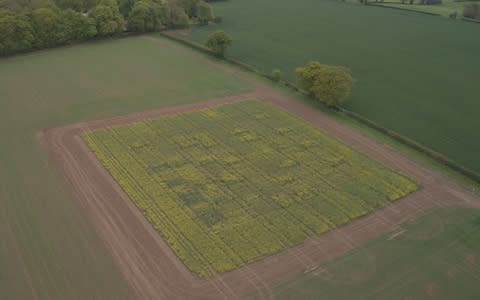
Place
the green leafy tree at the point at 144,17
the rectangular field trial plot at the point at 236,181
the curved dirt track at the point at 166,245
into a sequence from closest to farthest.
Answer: the curved dirt track at the point at 166,245 < the rectangular field trial plot at the point at 236,181 < the green leafy tree at the point at 144,17

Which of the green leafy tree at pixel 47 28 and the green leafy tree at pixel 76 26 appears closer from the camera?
the green leafy tree at pixel 47 28

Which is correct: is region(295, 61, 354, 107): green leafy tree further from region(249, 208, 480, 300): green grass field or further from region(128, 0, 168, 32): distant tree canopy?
A: region(128, 0, 168, 32): distant tree canopy

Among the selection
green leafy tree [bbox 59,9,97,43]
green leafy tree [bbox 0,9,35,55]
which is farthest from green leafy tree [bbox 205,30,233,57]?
green leafy tree [bbox 0,9,35,55]

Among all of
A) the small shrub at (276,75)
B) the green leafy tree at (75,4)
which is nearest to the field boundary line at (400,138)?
the small shrub at (276,75)

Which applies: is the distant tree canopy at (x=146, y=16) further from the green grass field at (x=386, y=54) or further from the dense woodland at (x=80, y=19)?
the green grass field at (x=386, y=54)

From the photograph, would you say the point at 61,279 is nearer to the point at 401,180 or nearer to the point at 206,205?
the point at 206,205

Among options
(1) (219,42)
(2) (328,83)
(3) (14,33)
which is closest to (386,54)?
(2) (328,83)

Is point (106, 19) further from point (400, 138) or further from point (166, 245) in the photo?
point (166, 245)
